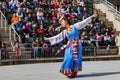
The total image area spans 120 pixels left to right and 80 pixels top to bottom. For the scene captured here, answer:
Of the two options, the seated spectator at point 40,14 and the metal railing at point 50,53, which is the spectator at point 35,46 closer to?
the metal railing at point 50,53

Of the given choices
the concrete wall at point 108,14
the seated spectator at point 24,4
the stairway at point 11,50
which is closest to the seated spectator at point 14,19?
the stairway at point 11,50

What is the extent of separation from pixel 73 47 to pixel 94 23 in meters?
14.3

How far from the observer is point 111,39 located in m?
26.5

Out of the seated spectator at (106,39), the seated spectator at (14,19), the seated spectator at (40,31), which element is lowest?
the seated spectator at (106,39)

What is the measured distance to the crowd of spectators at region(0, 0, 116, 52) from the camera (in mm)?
24000

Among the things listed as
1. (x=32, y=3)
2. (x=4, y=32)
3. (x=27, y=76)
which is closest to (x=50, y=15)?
(x=32, y=3)

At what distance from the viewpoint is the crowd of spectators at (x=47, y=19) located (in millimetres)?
24000

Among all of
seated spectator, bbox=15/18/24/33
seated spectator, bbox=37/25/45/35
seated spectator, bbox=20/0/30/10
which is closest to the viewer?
seated spectator, bbox=15/18/24/33

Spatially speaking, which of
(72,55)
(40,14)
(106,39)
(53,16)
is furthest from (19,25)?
A: (72,55)

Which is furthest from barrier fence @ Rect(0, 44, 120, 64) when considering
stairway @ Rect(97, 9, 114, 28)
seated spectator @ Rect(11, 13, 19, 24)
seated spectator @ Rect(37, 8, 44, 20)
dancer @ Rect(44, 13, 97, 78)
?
dancer @ Rect(44, 13, 97, 78)

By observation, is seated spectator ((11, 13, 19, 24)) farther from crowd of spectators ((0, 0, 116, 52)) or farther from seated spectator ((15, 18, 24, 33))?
seated spectator ((15, 18, 24, 33))

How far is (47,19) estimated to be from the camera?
2627 cm

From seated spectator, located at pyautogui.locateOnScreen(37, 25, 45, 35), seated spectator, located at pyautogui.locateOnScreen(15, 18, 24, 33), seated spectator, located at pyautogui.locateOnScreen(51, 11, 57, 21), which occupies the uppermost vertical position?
seated spectator, located at pyautogui.locateOnScreen(51, 11, 57, 21)

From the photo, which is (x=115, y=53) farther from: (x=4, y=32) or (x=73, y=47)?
(x=73, y=47)
